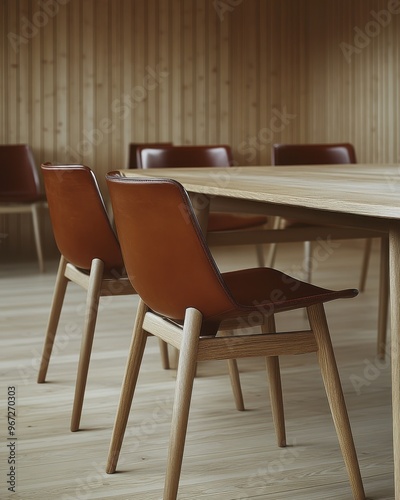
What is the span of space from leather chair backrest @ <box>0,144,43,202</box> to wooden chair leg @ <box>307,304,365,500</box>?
4392 millimetres

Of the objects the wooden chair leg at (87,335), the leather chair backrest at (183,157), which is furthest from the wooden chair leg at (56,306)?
the leather chair backrest at (183,157)

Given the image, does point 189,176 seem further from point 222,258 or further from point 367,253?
point 222,258

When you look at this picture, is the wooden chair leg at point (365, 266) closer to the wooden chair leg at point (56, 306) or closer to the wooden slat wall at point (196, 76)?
the wooden slat wall at point (196, 76)

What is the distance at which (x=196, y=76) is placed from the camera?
696 centimetres

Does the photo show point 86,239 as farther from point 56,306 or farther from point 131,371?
point 131,371

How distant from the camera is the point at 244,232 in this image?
3273mm

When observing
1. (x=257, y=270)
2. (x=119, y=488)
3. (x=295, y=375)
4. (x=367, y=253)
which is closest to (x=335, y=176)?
(x=257, y=270)

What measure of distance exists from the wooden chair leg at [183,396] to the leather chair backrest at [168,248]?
0.04 m

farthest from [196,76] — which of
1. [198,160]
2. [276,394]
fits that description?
[276,394]

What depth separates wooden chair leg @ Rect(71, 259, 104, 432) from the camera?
2.49 m

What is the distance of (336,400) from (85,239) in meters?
0.93

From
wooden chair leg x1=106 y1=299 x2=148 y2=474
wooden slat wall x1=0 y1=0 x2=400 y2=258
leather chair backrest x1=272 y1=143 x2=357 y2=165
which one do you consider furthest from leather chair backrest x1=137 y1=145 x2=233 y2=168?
→ wooden slat wall x1=0 y1=0 x2=400 y2=258

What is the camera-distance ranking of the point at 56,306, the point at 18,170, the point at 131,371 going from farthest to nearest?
the point at 18,170 → the point at 56,306 → the point at 131,371

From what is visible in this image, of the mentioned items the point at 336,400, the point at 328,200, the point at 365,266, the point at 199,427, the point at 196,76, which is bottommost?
the point at 199,427
